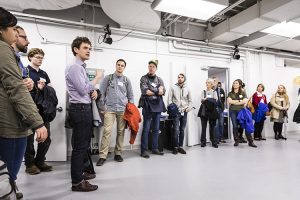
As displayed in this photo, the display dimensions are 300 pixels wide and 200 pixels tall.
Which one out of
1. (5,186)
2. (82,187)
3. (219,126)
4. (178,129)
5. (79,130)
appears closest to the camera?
(5,186)

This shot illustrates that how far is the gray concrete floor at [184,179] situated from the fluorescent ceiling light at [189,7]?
2.46 meters

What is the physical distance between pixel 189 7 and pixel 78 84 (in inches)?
104

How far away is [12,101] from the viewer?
3.58 ft

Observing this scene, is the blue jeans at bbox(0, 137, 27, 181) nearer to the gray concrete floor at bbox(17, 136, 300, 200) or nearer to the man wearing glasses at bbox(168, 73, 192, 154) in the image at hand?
the gray concrete floor at bbox(17, 136, 300, 200)

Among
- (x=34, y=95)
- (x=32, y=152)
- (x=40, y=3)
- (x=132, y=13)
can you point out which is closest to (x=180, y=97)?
(x=132, y=13)

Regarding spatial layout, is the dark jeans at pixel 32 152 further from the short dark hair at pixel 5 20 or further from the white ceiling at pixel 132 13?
the white ceiling at pixel 132 13

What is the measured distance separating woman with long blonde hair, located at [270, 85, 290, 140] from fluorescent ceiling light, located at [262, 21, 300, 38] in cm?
133

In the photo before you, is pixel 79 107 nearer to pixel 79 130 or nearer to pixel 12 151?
pixel 79 130

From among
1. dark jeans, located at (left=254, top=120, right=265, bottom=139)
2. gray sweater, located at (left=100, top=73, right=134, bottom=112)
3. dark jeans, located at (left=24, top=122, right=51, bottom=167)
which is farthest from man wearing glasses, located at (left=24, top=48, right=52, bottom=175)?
dark jeans, located at (left=254, top=120, right=265, bottom=139)

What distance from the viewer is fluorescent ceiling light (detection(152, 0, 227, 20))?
11.7 feet

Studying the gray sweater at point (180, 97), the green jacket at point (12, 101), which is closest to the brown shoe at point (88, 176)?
the green jacket at point (12, 101)

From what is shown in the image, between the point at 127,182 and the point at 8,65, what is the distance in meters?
1.69

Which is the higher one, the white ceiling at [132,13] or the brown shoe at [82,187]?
the white ceiling at [132,13]

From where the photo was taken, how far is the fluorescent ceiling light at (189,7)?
11.7 ft
